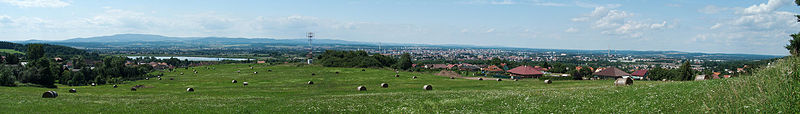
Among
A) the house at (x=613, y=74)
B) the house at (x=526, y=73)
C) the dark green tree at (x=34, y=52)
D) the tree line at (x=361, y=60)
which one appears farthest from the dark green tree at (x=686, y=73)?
the dark green tree at (x=34, y=52)

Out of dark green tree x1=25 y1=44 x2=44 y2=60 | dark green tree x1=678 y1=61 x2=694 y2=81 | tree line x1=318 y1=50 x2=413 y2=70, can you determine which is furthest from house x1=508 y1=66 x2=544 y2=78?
dark green tree x1=25 y1=44 x2=44 y2=60

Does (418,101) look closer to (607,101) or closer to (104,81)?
(607,101)

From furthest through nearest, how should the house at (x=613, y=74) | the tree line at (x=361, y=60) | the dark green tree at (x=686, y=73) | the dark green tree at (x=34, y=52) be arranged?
the dark green tree at (x=34, y=52) < the tree line at (x=361, y=60) < the house at (x=613, y=74) < the dark green tree at (x=686, y=73)

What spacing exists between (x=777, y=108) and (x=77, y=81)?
89782 mm

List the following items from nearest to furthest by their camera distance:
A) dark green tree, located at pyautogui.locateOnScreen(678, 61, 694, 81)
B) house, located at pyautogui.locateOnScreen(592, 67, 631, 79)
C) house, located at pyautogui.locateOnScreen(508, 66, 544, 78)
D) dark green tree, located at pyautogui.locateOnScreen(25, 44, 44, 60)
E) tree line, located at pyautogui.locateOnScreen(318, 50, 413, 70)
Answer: dark green tree, located at pyautogui.locateOnScreen(678, 61, 694, 81) → house, located at pyautogui.locateOnScreen(592, 67, 631, 79) → house, located at pyautogui.locateOnScreen(508, 66, 544, 78) → tree line, located at pyautogui.locateOnScreen(318, 50, 413, 70) → dark green tree, located at pyautogui.locateOnScreen(25, 44, 44, 60)

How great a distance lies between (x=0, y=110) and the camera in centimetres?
2058

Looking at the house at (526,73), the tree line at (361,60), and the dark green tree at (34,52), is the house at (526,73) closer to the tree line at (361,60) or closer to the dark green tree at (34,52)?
the tree line at (361,60)

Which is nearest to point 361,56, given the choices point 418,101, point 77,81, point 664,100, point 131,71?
point 131,71

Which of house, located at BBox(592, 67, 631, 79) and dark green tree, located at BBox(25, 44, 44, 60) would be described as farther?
dark green tree, located at BBox(25, 44, 44, 60)

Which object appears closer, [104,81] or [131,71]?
[104,81]

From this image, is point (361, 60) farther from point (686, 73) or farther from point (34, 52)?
point (34, 52)

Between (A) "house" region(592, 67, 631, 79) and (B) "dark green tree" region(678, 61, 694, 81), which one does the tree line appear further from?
(B) "dark green tree" region(678, 61, 694, 81)

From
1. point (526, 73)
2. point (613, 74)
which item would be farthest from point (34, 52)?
point (613, 74)

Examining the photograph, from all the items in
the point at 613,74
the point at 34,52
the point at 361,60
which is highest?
the point at 34,52
